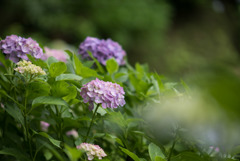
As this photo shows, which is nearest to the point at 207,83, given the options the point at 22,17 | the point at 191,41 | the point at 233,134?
the point at 233,134

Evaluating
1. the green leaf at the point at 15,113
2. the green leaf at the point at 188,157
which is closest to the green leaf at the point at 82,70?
the green leaf at the point at 15,113

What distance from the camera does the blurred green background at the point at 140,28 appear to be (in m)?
7.42

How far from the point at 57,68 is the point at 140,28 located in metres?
7.31

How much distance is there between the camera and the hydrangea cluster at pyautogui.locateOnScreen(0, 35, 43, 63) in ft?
3.40

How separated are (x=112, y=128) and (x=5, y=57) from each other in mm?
438

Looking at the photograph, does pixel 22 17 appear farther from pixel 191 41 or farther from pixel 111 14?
pixel 191 41

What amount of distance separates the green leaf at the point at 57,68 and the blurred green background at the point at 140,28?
530 centimetres

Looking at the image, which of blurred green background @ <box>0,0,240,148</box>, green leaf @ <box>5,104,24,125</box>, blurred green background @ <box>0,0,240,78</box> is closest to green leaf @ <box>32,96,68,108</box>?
green leaf @ <box>5,104,24,125</box>

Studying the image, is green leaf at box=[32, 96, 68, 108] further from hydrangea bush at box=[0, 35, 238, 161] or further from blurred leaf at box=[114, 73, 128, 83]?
blurred leaf at box=[114, 73, 128, 83]

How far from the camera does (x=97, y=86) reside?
87cm

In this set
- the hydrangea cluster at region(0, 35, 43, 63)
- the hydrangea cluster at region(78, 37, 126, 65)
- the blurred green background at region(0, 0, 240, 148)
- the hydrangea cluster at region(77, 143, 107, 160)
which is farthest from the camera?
the blurred green background at region(0, 0, 240, 148)

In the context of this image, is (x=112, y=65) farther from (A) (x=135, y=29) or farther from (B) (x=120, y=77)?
(A) (x=135, y=29)

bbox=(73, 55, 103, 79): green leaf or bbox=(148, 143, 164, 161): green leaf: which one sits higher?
bbox=(73, 55, 103, 79): green leaf

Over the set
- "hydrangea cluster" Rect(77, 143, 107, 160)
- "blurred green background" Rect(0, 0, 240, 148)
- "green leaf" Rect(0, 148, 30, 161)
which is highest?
"hydrangea cluster" Rect(77, 143, 107, 160)
